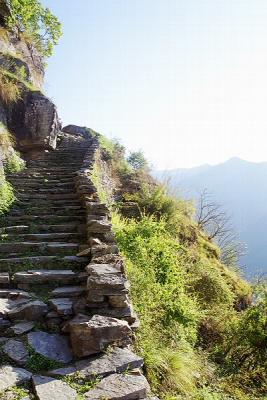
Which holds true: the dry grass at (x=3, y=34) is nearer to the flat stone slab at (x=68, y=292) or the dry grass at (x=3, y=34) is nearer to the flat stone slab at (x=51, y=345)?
the flat stone slab at (x=68, y=292)

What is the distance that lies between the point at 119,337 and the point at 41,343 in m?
0.79

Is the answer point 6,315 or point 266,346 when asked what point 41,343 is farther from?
point 266,346

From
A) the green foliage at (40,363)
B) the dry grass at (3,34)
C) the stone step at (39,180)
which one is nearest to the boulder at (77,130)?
the dry grass at (3,34)

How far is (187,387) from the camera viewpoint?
404 cm

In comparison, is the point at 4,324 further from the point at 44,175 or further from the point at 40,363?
the point at 44,175

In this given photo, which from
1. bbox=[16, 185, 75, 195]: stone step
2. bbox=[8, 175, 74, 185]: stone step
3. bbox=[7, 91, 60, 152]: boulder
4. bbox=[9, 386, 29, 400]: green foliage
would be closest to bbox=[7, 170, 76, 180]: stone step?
bbox=[8, 175, 74, 185]: stone step

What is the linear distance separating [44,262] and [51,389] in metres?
2.52

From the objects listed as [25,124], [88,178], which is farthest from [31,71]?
[88,178]

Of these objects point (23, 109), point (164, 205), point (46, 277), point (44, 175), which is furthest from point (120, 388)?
point (23, 109)

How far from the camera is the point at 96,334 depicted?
11.8 ft

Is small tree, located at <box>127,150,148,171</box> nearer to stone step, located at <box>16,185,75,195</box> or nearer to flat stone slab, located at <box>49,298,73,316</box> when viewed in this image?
stone step, located at <box>16,185,75,195</box>

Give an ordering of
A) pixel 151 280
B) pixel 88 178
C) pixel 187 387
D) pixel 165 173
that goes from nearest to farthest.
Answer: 1. pixel 187 387
2. pixel 151 280
3. pixel 88 178
4. pixel 165 173

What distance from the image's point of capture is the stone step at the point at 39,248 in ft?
18.9

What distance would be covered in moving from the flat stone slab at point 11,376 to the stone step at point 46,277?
162 cm
